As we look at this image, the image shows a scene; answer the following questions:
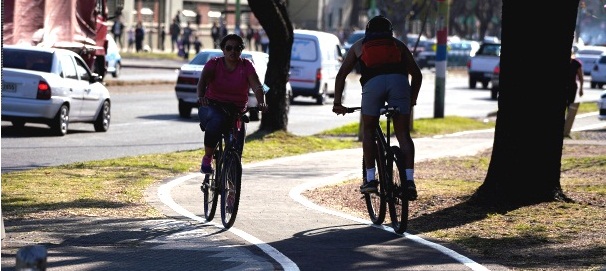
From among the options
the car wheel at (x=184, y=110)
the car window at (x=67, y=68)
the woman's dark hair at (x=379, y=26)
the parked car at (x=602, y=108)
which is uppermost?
the woman's dark hair at (x=379, y=26)

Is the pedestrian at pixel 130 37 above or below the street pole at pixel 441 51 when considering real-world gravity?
below

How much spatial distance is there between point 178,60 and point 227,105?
50431 millimetres

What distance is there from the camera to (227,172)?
36.1ft

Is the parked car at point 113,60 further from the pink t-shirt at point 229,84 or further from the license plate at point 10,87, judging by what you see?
the pink t-shirt at point 229,84

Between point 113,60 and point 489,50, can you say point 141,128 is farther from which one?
point 489,50

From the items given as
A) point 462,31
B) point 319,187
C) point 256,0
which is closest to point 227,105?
point 319,187

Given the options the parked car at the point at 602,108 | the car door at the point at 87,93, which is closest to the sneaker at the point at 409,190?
the car door at the point at 87,93

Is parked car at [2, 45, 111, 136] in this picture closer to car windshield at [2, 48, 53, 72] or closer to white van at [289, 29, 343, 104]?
car windshield at [2, 48, 53, 72]

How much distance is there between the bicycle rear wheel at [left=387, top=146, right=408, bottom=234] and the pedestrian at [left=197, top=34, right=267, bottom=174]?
4.54 ft

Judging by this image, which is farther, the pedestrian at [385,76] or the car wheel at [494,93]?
the car wheel at [494,93]

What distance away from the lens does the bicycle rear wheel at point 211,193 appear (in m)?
11.2

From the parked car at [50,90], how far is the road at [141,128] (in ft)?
1.04

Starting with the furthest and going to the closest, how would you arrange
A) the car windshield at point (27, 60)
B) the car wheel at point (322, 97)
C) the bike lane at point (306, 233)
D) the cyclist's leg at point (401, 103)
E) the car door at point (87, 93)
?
the car wheel at point (322, 97) → the car door at point (87, 93) → the car windshield at point (27, 60) → the cyclist's leg at point (401, 103) → the bike lane at point (306, 233)

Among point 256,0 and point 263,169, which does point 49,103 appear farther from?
point 263,169
